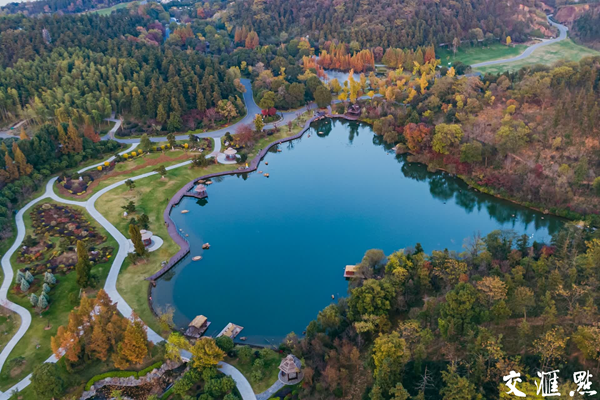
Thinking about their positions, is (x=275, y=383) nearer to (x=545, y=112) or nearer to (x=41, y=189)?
(x=41, y=189)

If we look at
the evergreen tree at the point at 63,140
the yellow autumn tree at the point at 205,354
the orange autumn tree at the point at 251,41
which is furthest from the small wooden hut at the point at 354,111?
the yellow autumn tree at the point at 205,354

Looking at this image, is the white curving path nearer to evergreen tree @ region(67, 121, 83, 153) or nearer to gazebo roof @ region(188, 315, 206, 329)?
gazebo roof @ region(188, 315, 206, 329)

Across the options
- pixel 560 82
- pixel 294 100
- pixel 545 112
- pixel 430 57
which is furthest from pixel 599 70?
pixel 294 100

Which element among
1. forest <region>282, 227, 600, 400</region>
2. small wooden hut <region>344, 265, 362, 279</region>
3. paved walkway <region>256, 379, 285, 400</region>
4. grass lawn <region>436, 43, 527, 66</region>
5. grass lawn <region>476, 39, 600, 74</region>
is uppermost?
grass lawn <region>436, 43, 527, 66</region>

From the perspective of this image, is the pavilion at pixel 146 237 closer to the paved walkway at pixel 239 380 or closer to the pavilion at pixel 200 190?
the pavilion at pixel 200 190

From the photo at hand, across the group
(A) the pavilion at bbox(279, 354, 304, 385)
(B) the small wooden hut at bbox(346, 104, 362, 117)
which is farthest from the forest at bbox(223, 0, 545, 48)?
(A) the pavilion at bbox(279, 354, 304, 385)

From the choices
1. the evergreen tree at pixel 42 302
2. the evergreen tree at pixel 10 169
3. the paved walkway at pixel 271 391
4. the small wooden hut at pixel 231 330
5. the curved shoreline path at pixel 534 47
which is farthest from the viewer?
the curved shoreline path at pixel 534 47
